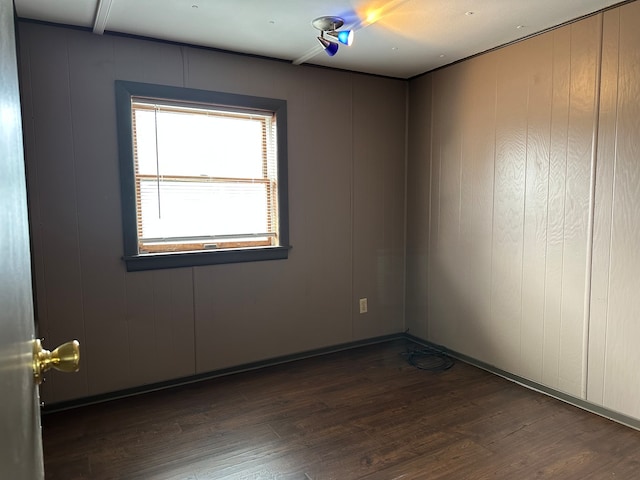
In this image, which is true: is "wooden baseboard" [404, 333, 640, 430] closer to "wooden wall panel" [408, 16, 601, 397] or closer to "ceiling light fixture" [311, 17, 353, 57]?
"wooden wall panel" [408, 16, 601, 397]

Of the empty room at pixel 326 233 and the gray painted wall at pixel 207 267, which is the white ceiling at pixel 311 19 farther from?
the gray painted wall at pixel 207 267

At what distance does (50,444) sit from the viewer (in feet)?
7.83

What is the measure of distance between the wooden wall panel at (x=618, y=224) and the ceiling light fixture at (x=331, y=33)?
1480 millimetres

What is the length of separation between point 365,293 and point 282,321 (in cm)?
83

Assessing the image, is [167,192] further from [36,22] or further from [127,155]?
[36,22]

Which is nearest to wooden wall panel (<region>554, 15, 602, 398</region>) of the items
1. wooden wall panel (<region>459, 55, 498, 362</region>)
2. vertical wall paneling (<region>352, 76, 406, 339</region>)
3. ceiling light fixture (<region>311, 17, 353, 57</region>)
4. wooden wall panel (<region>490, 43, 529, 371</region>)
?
wooden wall panel (<region>490, 43, 529, 371</region>)

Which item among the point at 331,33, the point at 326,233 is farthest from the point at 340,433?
the point at 331,33

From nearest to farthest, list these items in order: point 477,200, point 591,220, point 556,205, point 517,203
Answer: point 591,220, point 556,205, point 517,203, point 477,200

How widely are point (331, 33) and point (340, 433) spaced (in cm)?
236

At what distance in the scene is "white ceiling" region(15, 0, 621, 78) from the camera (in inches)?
94.5

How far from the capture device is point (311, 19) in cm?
258

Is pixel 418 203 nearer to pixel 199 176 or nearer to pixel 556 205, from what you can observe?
pixel 556 205

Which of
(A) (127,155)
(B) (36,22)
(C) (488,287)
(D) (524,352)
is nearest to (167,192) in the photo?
(A) (127,155)

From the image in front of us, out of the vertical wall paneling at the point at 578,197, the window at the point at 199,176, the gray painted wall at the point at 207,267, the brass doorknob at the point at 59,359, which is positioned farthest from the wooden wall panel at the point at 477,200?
the brass doorknob at the point at 59,359
